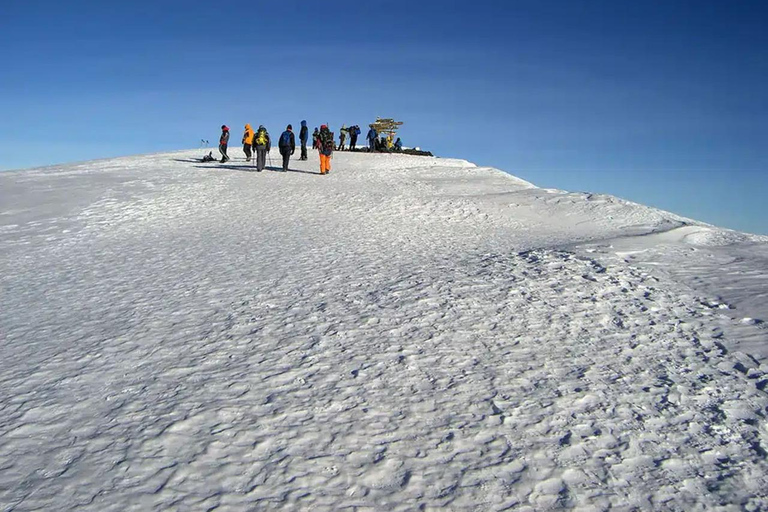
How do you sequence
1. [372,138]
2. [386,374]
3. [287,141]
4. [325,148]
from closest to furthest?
[386,374]
[325,148]
[287,141]
[372,138]

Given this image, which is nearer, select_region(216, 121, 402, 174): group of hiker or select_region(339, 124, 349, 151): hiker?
select_region(216, 121, 402, 174): group of hiker

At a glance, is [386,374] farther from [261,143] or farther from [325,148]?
[261,143]

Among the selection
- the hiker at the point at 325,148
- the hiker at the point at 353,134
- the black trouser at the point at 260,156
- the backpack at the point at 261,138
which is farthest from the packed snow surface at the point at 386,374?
the hiker at the point at 353,134

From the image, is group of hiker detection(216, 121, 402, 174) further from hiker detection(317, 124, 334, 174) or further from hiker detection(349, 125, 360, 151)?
hiker detection(349, 125, 360, 151)

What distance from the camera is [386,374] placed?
5.08 metres

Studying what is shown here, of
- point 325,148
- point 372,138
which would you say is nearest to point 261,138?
point 325,148

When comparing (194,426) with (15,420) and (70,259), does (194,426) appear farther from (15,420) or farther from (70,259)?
(70,259)

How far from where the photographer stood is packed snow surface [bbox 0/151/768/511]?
3.55 metres

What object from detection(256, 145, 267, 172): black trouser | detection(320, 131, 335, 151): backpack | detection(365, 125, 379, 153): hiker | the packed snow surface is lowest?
the packed snow surface

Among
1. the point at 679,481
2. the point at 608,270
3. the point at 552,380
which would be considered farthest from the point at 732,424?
the point at 608,270

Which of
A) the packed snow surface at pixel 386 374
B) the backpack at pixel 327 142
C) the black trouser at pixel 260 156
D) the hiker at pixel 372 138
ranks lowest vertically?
the packed snow surface at pixel 386 374

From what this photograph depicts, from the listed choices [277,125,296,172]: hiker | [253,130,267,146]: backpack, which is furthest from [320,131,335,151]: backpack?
[253,130,267,146]: backpack

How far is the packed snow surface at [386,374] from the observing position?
355 centimetres

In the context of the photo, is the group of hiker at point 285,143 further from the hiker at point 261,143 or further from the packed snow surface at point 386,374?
the packed snow surface at point 386,374
